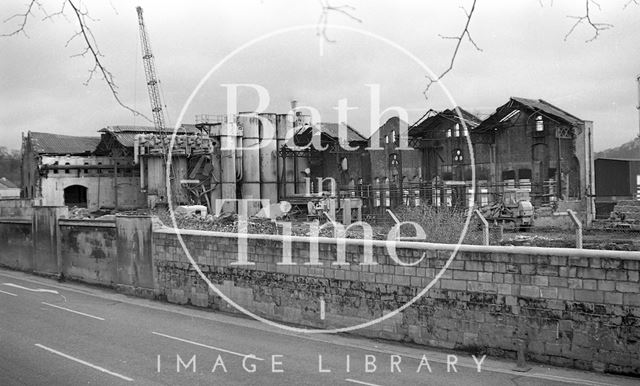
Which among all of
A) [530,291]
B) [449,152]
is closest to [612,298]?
[530,291]

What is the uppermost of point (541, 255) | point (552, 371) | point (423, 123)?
point (423, 123)

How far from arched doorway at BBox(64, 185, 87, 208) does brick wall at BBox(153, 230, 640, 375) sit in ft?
170

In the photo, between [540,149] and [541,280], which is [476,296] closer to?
[541,280]

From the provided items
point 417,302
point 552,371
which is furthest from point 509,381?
point 417,302

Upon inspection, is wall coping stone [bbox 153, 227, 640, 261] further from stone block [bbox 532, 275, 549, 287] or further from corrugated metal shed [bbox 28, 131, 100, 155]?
corrugated metal shed [bbox 28, 131, 100, 155]

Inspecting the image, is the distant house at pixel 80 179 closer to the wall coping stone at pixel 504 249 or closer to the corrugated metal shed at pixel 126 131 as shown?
the corrugated metal shed at pixel 126 131

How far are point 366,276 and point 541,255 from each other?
15.1 ft

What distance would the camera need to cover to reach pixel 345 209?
45531 millimetres

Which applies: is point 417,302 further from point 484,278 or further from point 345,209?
point 345,209

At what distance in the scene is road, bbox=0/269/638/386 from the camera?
39.0 feet

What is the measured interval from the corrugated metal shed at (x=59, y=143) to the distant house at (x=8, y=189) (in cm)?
2823

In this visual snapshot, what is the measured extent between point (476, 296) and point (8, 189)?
115614mm

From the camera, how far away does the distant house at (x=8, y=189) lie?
107463mm

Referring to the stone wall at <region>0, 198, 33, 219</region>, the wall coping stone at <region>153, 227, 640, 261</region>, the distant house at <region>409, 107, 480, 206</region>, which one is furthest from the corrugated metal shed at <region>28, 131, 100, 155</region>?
the wall coping stone at <region>153, 227, 640, 261</region>
